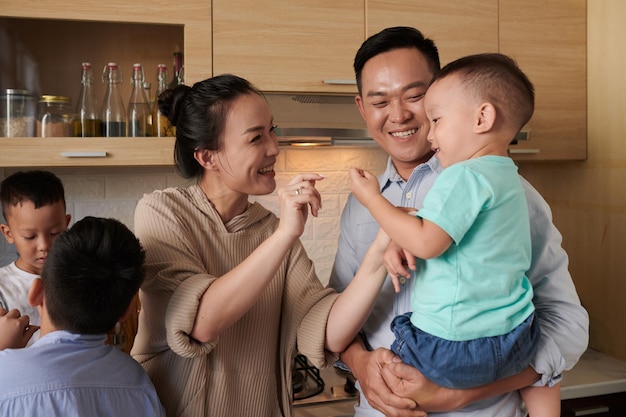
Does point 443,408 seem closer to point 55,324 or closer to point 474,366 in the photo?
point 474,366

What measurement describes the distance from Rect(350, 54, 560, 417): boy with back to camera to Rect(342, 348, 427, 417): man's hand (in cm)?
4

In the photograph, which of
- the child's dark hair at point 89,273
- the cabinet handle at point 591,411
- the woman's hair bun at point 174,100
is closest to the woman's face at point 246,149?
the woman's hair bun at point 174,100

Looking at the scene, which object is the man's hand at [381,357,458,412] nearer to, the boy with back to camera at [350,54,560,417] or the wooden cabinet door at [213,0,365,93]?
the boy with back to camera at [350,54,560,417]

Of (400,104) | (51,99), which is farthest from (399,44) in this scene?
(51,99)

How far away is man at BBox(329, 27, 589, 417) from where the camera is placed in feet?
4.18

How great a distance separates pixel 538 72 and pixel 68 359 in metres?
2.16

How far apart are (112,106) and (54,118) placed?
0.63 feet

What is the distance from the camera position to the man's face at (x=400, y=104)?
59.1 inches

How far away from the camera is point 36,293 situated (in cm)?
131

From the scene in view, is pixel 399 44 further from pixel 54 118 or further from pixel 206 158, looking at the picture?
pixel 54 118

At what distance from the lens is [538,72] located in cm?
270

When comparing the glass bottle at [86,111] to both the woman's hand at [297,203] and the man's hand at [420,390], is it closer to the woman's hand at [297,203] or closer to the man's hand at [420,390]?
the woman's hand at [297,203]

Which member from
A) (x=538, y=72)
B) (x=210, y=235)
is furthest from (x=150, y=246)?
(x=538, y=72)

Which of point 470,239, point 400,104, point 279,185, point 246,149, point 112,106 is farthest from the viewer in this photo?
point 279,185
